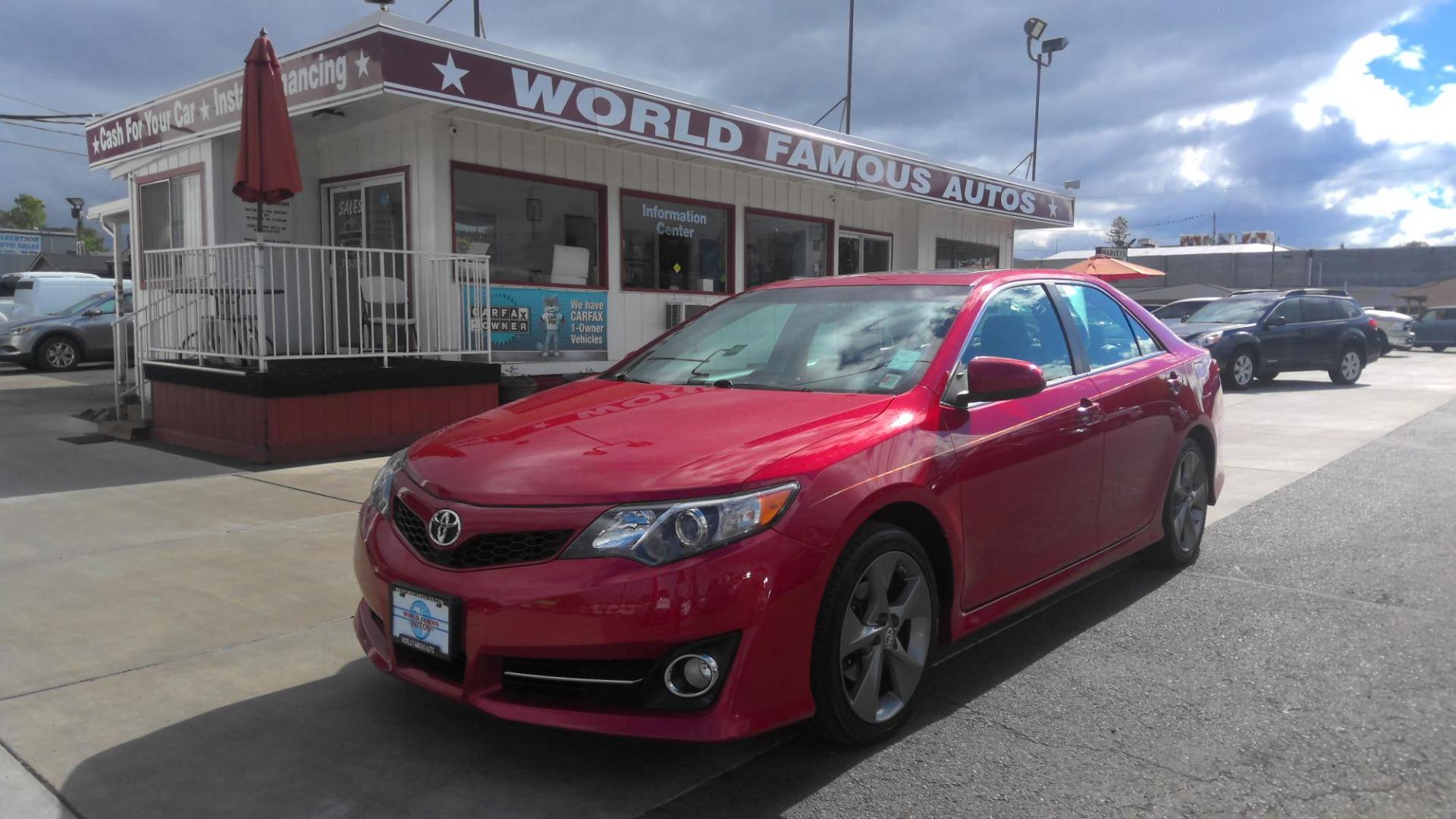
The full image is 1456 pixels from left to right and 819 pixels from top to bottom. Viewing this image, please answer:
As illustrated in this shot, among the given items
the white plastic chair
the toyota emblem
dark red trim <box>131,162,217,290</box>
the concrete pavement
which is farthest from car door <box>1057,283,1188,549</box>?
dark red trim <box>131,162,217,290</box>

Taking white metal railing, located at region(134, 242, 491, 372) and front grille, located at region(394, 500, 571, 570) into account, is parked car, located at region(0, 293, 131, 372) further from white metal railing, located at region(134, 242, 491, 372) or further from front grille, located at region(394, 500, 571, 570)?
front grille, located at region(394, 500, 571, 570)

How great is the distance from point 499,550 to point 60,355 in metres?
18.1

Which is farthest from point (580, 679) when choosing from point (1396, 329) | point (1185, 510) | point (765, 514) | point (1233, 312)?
point (1396, 329)

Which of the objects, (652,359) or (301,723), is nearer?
(301,723)

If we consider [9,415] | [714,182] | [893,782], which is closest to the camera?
[893,782]

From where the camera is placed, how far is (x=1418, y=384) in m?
17.5

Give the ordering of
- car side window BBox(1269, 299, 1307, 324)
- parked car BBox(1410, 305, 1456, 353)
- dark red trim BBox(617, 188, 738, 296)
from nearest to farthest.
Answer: dark red trim BBox(617, 188, 738, 296), car side window BBox(1269, 299, 1307, 324), parked car BBox(1410, 305, 1456, 353)

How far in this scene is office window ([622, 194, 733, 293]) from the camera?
11891mm

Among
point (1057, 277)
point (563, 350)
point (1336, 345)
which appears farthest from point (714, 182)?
point (1336, 345)

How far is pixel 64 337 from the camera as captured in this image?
56.2 feet

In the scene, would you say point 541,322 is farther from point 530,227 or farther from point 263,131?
point 263,131

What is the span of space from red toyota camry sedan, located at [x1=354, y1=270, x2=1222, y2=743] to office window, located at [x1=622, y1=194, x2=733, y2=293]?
762 cm

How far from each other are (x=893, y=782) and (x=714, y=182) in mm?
10719

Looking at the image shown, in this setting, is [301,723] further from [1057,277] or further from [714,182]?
[714,182]
